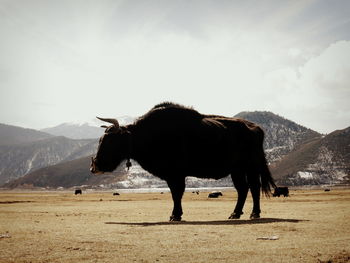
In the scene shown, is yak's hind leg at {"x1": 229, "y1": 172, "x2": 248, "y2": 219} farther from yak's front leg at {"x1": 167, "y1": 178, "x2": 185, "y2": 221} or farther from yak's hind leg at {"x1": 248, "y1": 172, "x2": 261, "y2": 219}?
yak's front leg at {"x1": 167, "y1": 178, "x2": 185, "y2": 221}

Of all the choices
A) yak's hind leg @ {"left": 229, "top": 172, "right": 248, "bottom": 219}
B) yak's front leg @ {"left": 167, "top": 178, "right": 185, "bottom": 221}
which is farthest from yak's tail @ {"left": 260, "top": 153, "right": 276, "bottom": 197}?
yak's front leg @ {"left": 167, "top": 178, "right": 185, "bottom": 221}

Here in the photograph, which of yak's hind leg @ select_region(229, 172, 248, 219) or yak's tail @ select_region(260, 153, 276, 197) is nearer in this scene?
yak's hind leg @ select_region(229, 172, 248, 219)

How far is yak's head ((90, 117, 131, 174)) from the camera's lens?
12.9m

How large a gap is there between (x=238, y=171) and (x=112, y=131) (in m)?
5.16

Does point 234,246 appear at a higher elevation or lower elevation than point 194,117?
lower

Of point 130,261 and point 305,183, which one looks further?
point 305,183

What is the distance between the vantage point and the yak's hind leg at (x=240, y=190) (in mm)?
13578

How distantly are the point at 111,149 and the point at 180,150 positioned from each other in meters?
2.56

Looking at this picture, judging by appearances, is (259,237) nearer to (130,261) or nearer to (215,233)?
(215,233)

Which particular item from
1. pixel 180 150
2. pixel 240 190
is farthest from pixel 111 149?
pixel 240 190

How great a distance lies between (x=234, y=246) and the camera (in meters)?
7.21

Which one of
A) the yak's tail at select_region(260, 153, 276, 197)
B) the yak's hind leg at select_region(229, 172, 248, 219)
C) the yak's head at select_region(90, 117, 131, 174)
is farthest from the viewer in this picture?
the yak's tail at select_region(260, 153, 276, 197)

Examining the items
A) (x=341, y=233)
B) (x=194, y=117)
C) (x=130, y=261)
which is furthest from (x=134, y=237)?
(x=194, y=117)

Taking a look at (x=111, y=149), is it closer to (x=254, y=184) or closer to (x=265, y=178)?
(x=254, y=184)
